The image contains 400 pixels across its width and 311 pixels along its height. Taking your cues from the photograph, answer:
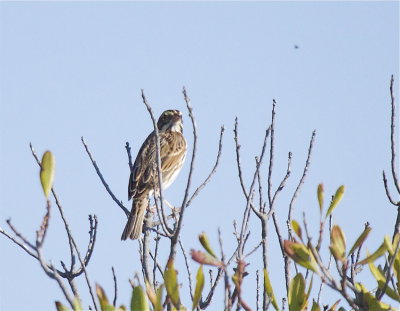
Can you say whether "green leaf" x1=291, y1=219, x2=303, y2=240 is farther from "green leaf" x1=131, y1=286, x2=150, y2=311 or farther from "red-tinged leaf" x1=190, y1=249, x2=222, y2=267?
Result: "green leaf" x1=131, y1=286, x2=150, y2=311

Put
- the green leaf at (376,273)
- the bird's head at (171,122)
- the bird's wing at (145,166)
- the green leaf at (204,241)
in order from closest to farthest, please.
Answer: the green leaf at (204,241), the green leaf at (376,273), the bird's wing at (145,166), the bird's head at (171,122)

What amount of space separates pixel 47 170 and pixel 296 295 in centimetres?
110

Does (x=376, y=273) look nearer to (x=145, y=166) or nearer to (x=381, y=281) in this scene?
(x=381, y=281)

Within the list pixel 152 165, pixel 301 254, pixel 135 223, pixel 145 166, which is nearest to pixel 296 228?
pixel 301 254

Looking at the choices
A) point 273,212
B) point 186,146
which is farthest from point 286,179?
point 186,146

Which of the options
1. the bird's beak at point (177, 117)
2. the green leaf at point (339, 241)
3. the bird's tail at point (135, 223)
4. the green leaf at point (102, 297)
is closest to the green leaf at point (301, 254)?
the green leaf at point (339, 241)

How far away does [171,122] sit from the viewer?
10203 millimetres

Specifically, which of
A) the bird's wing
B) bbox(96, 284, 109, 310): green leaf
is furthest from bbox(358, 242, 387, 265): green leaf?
the bird's wing

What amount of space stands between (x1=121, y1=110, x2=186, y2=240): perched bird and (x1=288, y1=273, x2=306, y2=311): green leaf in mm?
3712

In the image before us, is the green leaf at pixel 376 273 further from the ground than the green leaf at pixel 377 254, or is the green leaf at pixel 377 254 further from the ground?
the green leaf at pixel 377 254

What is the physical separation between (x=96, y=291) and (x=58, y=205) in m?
1.38

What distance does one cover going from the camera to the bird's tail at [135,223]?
7.37 meters

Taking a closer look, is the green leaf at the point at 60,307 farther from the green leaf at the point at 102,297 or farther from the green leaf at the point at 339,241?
the green leaf at the point at 339,241

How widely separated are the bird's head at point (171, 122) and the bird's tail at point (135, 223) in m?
2.37
